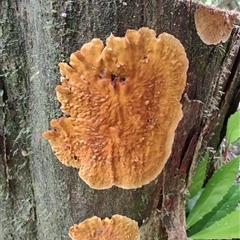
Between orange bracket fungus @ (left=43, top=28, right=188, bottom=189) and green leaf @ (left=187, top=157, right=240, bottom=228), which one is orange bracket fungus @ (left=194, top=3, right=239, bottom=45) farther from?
green leaf @ (left=187, top=157, right=240, bottom=228)

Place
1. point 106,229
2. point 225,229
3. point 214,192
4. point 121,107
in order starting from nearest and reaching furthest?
point 121,107 < point 106,229 < point 225,229 < point 214,192

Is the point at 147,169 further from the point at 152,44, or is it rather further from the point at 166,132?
the point at 152,44

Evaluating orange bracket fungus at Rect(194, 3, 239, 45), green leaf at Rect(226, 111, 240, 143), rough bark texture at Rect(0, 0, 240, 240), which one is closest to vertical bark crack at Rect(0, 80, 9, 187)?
rough bark texture at Rect(0, 0, 240, 240)

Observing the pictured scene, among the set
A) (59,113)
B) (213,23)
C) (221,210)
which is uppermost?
(213,23)

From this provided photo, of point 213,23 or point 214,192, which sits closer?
point 213,23

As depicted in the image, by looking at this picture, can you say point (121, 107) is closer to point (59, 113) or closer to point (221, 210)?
point (59, 113)

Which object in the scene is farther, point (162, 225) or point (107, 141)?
point (162, 225)


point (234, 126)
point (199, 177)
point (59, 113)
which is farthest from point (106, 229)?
point (234, 126)

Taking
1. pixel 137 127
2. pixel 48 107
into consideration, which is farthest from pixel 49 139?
pixel 137 127
